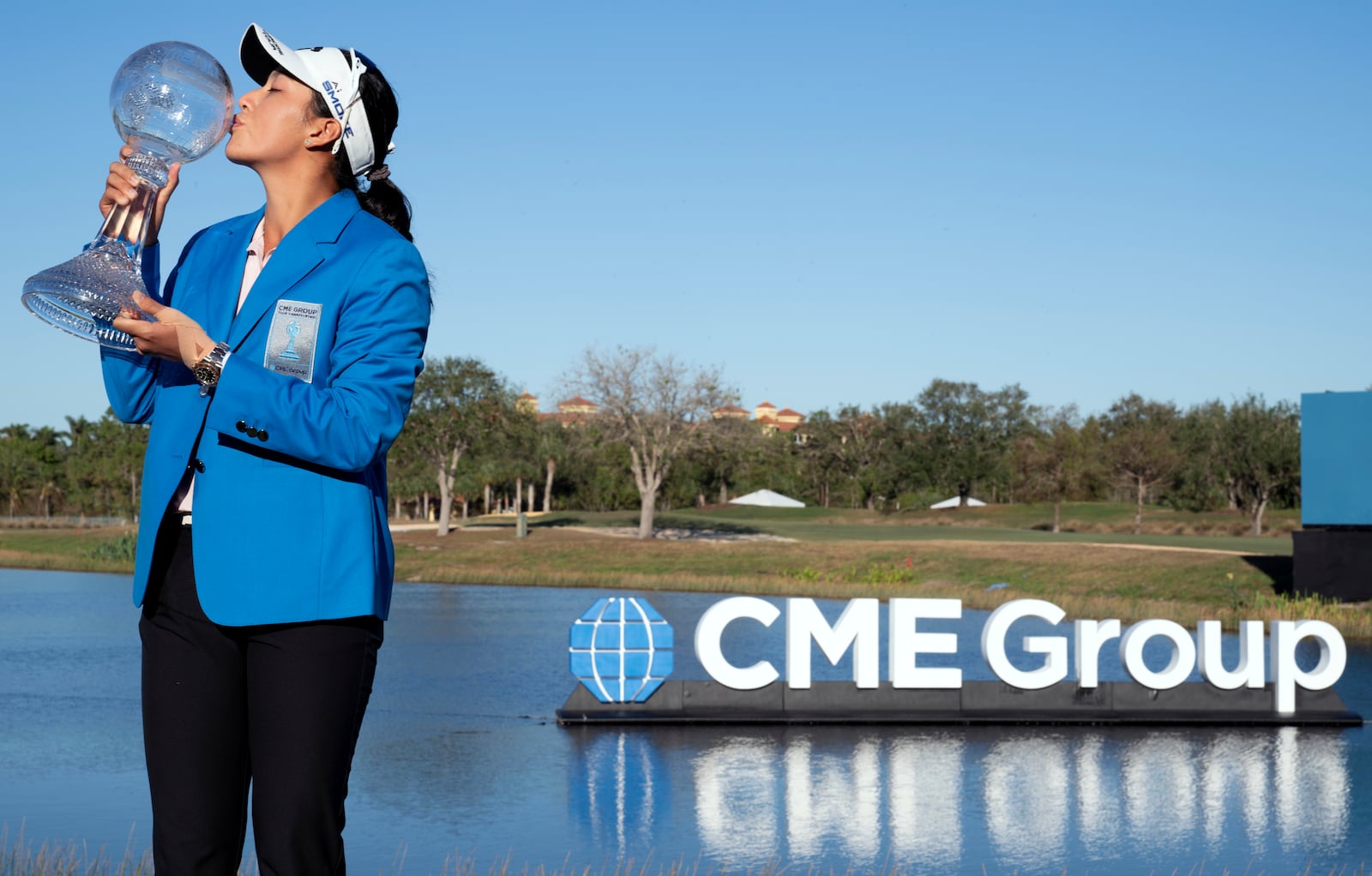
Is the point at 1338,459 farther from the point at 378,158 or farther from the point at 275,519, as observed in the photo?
the point at 275,519

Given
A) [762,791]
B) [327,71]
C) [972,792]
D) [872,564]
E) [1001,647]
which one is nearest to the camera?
[327,71]

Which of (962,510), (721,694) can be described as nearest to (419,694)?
(721,694)

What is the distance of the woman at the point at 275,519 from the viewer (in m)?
2.61

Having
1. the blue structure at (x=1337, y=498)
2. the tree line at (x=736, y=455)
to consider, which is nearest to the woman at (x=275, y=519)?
the blue structure at (x=1337, y=498)

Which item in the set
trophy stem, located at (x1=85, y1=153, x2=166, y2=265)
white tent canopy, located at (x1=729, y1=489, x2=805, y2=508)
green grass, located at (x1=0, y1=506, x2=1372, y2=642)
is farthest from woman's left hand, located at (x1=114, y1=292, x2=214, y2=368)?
white tent canopy, located at (x1=729, y1=489, x2=805, y2=508)

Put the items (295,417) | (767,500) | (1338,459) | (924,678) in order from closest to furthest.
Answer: (295,417) → (924,678) → (1338,459) → (767,500)

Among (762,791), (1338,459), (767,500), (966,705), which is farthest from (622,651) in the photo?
(767,500)

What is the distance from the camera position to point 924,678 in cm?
1380

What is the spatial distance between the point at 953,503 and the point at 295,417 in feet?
281

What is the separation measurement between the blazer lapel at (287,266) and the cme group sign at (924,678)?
1028 cm

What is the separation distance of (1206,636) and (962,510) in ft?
208

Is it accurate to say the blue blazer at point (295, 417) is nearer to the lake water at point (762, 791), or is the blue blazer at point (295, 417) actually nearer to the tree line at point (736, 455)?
the lake water at point (762, 791)

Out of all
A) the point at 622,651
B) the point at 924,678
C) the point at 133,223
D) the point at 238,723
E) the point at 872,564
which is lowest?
the point at 872,564

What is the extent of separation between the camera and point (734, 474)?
9269 centimetres
